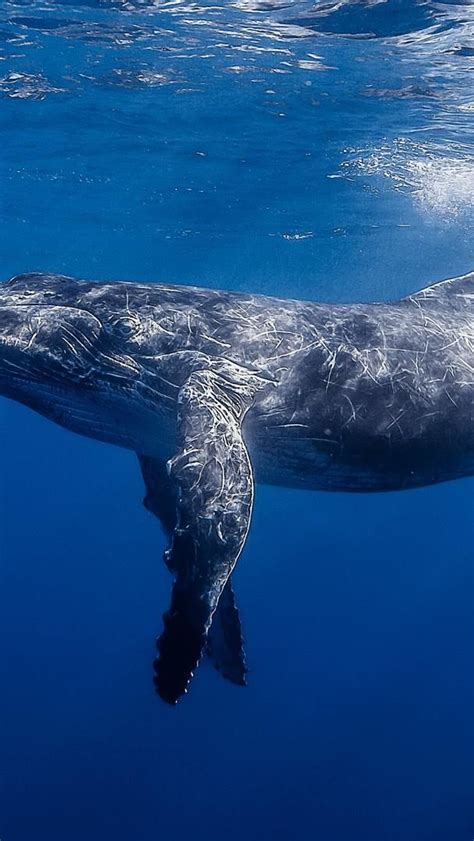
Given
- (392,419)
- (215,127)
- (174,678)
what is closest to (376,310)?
(392,419)

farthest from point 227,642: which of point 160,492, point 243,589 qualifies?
point 243,589

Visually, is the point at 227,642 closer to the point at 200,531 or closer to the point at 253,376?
the point at 200,531

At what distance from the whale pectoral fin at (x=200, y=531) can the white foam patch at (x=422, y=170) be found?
23.1m

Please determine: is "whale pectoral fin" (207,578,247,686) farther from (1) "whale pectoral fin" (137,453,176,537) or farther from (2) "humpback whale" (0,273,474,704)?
(2) "humpback whale" (0,273,474,704)

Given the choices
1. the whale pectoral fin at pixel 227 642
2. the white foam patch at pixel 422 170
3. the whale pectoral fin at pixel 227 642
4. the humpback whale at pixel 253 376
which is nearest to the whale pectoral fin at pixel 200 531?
the humpback whale at pixel 253 376

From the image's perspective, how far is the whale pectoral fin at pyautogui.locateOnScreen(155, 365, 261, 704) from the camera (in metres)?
5.51

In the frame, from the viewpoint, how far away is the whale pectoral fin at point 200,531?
5.51m

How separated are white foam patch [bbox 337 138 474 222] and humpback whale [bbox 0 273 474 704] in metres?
21.0

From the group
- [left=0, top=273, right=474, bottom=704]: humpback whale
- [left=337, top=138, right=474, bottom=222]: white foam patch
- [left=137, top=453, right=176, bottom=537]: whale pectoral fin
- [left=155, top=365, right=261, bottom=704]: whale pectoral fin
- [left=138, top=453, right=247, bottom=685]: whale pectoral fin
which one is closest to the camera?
[left=155, top=365, right=261, bottom=704]: whale pectoral fin

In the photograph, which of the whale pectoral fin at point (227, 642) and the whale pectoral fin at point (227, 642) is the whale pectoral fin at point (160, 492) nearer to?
the whale pectoral fin at point (227, 642)

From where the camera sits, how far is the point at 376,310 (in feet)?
26.3

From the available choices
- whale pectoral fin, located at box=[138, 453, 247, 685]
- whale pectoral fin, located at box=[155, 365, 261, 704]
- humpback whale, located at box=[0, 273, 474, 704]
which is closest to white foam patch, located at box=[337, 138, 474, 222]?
humpback whale, located at box=[0, 273, 474, 704]

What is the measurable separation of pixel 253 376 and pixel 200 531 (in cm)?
205

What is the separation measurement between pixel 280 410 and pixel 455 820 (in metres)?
12.8
